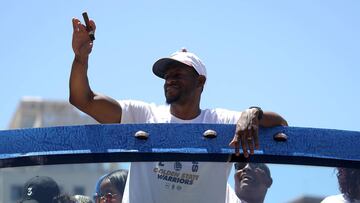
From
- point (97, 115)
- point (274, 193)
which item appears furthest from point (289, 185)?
point (97, 115)

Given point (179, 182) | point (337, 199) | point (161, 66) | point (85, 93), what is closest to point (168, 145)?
point (179, 182)

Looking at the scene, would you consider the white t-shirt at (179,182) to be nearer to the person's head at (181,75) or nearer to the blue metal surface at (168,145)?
the blue metal surface at (168,145)

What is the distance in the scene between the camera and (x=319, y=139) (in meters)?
4.72

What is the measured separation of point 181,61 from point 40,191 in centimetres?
128

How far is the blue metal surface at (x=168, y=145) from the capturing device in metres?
4.69

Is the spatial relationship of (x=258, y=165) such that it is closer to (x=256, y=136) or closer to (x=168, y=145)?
(x=256, y=136)

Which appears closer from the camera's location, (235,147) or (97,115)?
(235,147)

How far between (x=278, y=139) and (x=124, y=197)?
2.25ft

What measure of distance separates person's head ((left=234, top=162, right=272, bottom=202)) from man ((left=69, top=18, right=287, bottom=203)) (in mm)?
85

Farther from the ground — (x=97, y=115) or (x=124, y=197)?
(x=97, y=115)

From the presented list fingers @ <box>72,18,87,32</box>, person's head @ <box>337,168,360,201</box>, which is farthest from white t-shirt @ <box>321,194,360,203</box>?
fingers @ <box>72,18,87,32</box>

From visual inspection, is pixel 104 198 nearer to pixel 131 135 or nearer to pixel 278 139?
pixel 131 135

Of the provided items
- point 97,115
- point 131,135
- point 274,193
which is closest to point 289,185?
point 274,193

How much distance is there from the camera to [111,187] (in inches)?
194
